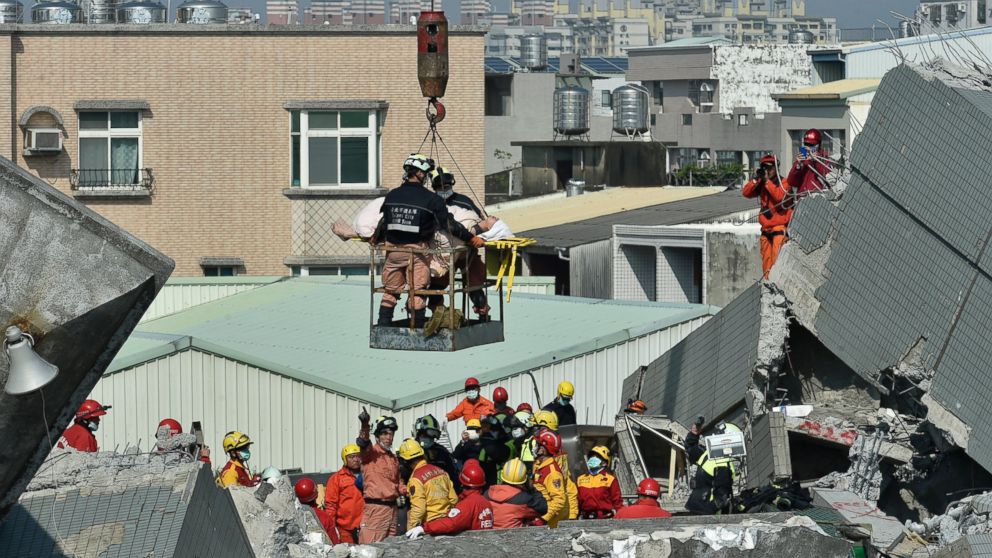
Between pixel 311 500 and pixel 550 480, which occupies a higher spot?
pixel 550 480

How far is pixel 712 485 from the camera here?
535 inches

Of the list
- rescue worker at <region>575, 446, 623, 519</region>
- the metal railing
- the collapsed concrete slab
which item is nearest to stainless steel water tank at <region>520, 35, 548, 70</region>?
the metal railing

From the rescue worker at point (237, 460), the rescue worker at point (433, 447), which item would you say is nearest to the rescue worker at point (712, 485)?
the rescue worker at point (433, 447)

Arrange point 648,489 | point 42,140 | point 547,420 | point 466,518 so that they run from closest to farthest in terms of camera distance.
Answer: point 466,518
point 648,489
point 547,420
point 42,140

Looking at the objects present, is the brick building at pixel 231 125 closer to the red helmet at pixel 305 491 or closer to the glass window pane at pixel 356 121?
the glass window pane at pixel 356 121

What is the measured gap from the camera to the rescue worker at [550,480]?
13.2m

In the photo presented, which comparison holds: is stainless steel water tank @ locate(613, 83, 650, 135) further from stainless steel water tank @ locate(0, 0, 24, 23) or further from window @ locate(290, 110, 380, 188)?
window @ locate(290, 110, 380, 188)

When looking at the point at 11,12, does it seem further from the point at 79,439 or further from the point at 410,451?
the point at 410,451

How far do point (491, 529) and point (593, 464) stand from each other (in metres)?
1.75

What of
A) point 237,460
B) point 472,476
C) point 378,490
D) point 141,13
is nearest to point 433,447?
point 378,490

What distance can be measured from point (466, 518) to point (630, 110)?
5259 cm

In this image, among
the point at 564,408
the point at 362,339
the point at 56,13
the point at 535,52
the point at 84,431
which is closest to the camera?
the point at 84,431

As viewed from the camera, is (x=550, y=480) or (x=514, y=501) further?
(x=550, y=480)

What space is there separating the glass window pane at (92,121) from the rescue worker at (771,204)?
20.5 metres
